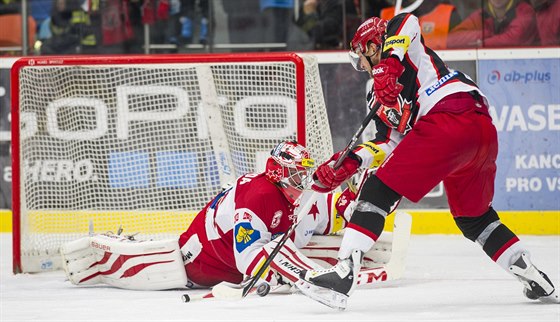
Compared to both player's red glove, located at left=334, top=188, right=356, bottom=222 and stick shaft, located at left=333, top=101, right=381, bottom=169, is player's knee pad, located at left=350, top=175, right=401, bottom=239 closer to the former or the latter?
stick shaft, located at left=333, top=101, right=381, bottom=169

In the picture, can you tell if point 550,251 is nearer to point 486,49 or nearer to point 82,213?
point 486,49

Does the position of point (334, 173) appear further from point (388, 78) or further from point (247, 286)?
point (247, 286)

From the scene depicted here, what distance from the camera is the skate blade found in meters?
3.84

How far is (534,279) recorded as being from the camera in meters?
4.14

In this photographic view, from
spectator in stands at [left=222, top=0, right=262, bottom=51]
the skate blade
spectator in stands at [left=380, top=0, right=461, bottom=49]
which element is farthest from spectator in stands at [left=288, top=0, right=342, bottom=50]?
the skate blade

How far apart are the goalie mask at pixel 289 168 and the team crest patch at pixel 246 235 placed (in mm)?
201

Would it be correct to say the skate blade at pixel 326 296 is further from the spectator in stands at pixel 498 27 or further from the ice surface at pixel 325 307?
the spectator in stands at pixel 498 27

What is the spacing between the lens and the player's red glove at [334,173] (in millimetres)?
4148

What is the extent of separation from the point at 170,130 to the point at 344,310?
95.0 inches

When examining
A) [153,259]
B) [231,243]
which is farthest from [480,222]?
[153,259]

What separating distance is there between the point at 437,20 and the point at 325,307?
10.5 feet

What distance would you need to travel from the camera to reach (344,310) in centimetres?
399

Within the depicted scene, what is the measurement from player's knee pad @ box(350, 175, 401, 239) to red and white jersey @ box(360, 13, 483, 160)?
1.05 feet

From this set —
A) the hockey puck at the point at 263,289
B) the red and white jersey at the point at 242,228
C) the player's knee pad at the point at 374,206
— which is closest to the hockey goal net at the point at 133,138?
the red and white jersey at the point at 242,228
